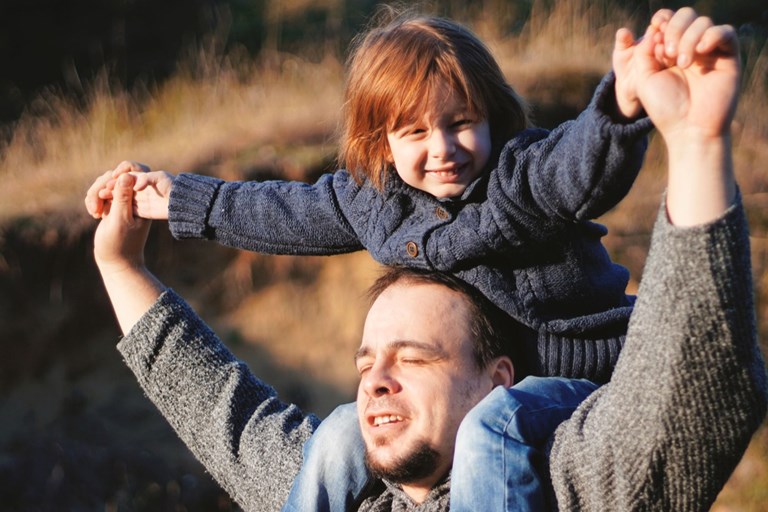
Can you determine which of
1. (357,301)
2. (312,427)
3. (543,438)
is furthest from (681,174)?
(357,301)

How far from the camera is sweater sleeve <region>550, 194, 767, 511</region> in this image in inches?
59.9

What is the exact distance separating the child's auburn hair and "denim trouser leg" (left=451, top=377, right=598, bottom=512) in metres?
0.55

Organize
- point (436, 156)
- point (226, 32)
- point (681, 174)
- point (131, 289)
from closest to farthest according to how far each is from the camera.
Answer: point (681, 174), point (436, 156), point (131, 289), point (226, 32)

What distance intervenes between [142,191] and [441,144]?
87 cm

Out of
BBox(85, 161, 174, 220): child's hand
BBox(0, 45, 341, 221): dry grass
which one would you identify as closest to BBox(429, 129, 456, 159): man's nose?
BBox(85, 161, 174, 220): child's hand

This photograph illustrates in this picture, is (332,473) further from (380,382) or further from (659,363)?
(659,363)

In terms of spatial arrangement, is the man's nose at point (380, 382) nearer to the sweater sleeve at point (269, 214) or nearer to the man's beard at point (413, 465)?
the man's beard at point (413, 465)

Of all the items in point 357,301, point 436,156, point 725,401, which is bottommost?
point 357,301

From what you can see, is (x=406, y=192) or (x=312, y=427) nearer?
(x=406, y=192)

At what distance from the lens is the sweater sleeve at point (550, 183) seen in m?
1.76

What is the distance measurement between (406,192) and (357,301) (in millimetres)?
3383

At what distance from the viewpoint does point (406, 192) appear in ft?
7.45

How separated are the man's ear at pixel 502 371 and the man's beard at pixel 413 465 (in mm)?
227

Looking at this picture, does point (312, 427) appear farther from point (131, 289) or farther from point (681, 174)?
point (681, 174)
